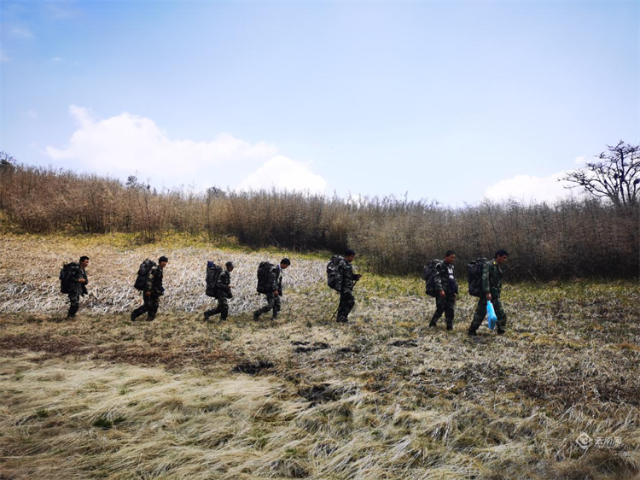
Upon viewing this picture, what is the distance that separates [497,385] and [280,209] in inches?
783

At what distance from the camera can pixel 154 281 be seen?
32.3ft

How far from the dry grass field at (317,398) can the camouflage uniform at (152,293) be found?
0.41 meters

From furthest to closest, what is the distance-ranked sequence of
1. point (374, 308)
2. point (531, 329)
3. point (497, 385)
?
point (374, 308), point (531, 329), point (497, 385)

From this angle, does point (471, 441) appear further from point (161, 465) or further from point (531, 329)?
point (531, 329)

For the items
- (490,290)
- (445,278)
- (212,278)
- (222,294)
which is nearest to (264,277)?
(222,294)

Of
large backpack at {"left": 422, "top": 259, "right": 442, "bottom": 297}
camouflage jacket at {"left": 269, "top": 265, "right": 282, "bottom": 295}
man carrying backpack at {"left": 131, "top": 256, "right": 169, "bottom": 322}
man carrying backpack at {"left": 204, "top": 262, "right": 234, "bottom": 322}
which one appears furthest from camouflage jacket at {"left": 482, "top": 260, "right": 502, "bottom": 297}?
man carrying backpack at {"left": 131, "top": 256, "right": 169, "bottom": 322}

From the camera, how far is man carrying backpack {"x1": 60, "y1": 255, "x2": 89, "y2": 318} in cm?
982

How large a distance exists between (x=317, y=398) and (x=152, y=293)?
6.86 metres

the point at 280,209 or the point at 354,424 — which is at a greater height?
the point at 280,209

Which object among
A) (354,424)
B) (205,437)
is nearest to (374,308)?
(354,424)

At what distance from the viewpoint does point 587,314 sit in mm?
10531

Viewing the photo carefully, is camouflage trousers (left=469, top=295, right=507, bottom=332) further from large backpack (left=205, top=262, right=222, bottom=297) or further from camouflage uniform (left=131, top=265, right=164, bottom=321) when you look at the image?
camouflage uniform (left=131, top=265, right=164, bottom=321)

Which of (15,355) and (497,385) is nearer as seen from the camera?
(497,385)

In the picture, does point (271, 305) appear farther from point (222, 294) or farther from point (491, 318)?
point (491, 318)
